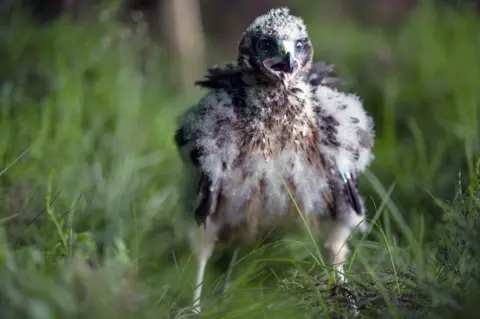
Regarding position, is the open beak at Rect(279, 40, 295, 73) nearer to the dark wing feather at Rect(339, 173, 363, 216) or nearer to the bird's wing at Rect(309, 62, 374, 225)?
the bird's wing at Rect(309, 62, 374, 225)

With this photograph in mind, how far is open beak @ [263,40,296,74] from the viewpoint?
94.8 inches

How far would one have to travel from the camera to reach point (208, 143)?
8.05 ft

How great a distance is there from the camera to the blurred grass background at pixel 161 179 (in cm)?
183

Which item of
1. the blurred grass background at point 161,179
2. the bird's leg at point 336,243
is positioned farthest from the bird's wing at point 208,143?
the bird's leg at point 336,243

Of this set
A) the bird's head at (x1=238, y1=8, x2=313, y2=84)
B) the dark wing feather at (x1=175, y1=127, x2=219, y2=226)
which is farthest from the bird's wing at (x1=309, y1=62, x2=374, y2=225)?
the dark wing feather at (x1=175, y1=127, x2=219, y2=226)

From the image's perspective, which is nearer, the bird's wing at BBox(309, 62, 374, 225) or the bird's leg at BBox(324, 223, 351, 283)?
the bird's wing at BBox(309, 62, 374, 225)

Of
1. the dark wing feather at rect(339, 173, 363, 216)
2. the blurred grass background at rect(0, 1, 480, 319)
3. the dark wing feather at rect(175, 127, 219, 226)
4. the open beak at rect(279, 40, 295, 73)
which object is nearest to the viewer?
the blurred grass background at rect(0, 1, 480, 319)

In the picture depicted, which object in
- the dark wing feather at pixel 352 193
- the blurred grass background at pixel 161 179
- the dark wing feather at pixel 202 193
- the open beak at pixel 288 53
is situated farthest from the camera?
the dark wing feather at pixel 352 193

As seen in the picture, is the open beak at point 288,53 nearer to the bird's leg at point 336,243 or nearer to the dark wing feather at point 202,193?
the dark wing feather at point 202,193

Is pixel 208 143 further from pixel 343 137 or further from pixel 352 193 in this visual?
pixel 352 193

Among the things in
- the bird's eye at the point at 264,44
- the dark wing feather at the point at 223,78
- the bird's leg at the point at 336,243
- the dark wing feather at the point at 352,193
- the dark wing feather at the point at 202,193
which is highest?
the bird's eye at the point at 264,44

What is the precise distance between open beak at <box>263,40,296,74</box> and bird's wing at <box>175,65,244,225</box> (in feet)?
0.61

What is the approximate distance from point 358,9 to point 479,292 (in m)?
6.83

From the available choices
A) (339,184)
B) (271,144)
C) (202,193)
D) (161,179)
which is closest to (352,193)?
(339,184)
